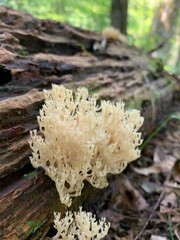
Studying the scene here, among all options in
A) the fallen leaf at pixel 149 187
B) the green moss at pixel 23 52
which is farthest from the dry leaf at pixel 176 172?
the green moss at pixel 23 52

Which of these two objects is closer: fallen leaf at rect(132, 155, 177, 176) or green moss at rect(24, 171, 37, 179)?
green moss at rect(24, 171, 37, 179)

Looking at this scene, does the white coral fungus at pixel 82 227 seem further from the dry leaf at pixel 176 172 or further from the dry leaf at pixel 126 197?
the dry leaf at pixel 176 172

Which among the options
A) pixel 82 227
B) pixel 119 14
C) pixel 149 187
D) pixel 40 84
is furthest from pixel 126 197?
pixel 119 14

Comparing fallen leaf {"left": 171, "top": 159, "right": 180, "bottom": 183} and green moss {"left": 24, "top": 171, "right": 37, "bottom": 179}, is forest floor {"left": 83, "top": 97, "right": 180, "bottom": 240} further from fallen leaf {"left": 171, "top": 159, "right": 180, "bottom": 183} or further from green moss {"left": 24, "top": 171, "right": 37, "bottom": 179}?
green moss {"left": 24, "top": 171, "right": 37, "bottom": 179}

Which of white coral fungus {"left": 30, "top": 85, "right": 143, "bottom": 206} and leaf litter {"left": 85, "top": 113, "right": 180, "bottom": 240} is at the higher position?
white coral fungus {"left": 30, "top": 85, "right": 143, "bottom": 206}

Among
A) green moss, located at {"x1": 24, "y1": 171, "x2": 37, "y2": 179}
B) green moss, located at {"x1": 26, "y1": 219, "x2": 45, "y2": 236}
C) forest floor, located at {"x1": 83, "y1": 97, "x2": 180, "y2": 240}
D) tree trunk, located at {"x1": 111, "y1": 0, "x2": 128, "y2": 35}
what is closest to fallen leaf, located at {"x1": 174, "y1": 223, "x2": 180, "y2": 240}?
forest floor, located at {"x1": 83, "y1": 97, "x2": 180, "y2": 240}

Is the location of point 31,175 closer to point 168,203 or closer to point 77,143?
point 77,143

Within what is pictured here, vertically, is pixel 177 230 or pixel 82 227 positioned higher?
pixel 82 227
